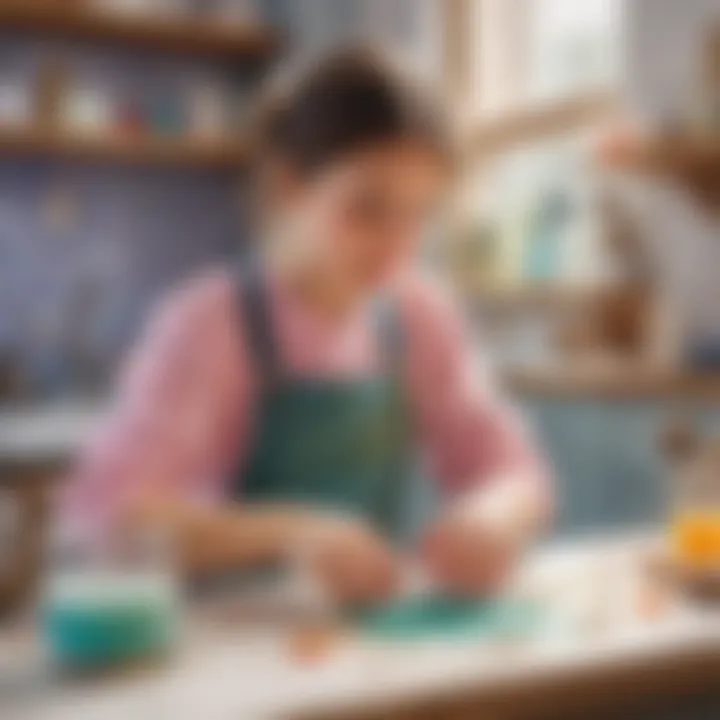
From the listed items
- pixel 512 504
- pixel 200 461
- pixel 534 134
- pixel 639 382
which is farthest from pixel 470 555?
pixel 639 382

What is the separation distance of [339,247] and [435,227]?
7 cm

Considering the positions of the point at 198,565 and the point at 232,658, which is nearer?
the point at 232,658

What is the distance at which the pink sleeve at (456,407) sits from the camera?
0.88 meters

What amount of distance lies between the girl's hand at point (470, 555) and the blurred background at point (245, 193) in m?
0.08

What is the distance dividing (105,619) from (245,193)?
0.29m

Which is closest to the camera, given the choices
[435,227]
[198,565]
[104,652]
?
[104,652]

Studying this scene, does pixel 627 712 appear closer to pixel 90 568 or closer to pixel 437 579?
pixel 437 579

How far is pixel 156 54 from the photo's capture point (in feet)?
2.97

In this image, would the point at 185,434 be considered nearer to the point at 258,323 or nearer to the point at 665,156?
the point at 258,323

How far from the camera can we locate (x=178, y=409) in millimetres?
808

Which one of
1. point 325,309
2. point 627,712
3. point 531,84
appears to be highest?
point 531,84

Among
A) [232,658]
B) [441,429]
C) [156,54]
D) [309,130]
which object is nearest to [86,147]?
[156,54]

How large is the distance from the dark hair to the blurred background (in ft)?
0.06

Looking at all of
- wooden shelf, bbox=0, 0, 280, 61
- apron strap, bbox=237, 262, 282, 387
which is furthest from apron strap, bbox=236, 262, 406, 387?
wooden shelf, bbox=0, 0, 280, 61
